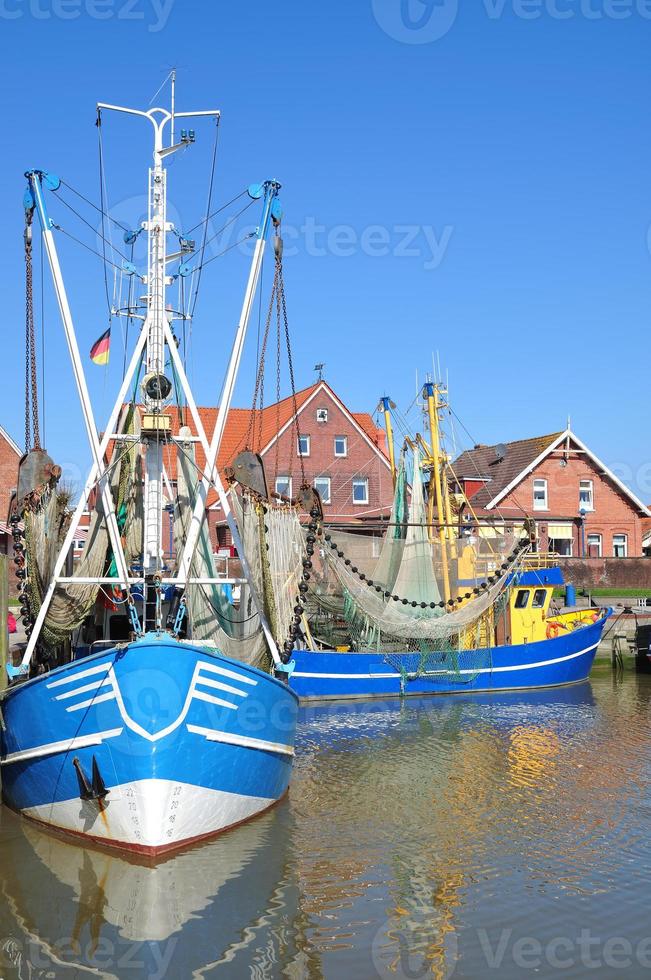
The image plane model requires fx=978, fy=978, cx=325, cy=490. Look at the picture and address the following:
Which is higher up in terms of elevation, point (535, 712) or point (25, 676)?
point (25, 676)

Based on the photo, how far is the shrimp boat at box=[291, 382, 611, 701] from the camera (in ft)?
79.4

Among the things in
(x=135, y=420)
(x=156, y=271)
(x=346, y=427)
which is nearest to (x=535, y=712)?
(x=135, y=420)

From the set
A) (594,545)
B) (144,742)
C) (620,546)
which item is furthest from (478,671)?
(620,546)

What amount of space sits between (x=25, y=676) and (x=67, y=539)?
223 cm

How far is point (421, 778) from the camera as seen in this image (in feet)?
51.2

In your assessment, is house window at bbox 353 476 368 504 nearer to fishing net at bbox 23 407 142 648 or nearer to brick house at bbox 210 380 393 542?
brick house at bbox 210 380 393 542

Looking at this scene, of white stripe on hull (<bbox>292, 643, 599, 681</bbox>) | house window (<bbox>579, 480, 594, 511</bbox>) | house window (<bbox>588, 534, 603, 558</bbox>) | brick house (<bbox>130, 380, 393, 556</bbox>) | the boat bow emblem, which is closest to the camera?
the boat bow emblem

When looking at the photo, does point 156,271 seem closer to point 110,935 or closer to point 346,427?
point 110,935

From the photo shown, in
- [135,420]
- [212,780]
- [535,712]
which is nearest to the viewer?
[212,780]

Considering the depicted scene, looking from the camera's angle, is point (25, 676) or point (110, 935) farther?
point (25, 676)

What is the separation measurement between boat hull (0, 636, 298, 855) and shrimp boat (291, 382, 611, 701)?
36.2ft

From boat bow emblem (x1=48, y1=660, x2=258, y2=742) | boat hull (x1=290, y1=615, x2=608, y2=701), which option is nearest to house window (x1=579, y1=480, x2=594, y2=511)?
boat hull (x1=290, y1=615, x2=608, y2=701)

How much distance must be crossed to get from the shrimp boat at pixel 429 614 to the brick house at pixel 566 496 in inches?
682

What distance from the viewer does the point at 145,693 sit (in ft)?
35.3
